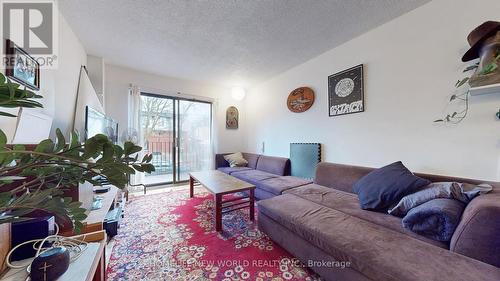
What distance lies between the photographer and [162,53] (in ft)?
9.09

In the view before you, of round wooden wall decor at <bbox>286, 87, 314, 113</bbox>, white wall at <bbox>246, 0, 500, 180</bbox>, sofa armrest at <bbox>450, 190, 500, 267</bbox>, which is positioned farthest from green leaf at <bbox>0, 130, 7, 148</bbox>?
round wooden wall decor at <bbox>286, 87, 314, 113</bbox>

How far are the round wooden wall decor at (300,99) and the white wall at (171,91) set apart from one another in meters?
1.72

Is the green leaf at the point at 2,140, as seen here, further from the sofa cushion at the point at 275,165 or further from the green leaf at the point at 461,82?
the sofa cushion at the point at 275,165

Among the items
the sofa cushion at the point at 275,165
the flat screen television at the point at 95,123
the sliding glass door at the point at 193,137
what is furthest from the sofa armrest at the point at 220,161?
the flat screen television at the point at 95,123

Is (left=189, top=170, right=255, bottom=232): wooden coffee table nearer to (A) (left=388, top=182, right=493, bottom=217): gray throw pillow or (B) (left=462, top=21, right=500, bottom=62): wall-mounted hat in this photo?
(A) (left=388, top=182, right=493, bottom=217): gray throw pillow

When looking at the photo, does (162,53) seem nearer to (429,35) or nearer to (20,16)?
(20,16)

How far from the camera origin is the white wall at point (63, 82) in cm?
164

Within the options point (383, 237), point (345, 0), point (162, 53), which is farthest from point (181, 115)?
point (383, 237)

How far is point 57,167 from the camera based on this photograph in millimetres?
629

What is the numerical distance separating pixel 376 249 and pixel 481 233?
1.77 ft

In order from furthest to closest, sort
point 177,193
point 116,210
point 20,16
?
point 177,193 → point 116,210 → point 20,16

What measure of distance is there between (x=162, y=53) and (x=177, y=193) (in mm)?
2438

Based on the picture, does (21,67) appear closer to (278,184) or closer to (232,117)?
(278,184)

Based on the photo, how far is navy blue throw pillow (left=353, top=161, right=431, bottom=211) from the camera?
1583 millimetres
